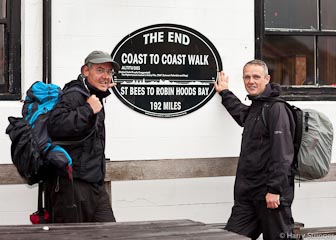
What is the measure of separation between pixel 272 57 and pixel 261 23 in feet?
1.32

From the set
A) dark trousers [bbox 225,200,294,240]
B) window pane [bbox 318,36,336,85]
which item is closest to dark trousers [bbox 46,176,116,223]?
dark trousers [bbox 225,200,294,240]

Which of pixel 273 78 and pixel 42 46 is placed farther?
pixel 273 78

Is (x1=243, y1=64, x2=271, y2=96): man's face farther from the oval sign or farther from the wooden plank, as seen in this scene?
the wooden plank

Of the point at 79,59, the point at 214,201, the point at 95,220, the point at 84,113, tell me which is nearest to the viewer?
the point at 84,113

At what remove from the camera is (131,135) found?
588cm

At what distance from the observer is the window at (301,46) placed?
649 centimetres

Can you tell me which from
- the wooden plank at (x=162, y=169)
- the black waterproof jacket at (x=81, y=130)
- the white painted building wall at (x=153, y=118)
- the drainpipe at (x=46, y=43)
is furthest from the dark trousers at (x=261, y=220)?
the drainpipe at (x=46, y=43)

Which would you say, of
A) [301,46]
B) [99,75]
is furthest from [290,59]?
[99,75]

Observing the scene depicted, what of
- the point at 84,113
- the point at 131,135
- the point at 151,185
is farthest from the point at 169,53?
the point at 84,113

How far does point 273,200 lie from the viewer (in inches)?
201

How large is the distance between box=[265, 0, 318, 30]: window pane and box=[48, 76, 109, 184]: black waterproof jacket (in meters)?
2.41

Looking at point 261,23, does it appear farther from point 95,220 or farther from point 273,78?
point 95,220

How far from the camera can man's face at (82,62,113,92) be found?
4887 millimetres

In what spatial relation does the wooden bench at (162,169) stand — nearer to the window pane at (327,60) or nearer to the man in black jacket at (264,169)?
the man in black jacket at (264,169)
